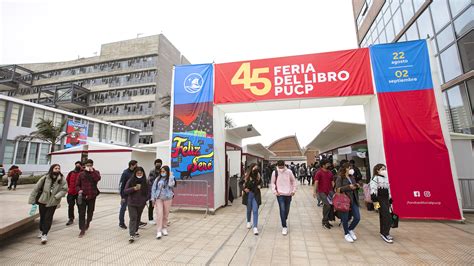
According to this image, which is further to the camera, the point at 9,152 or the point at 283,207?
the point at 9,152

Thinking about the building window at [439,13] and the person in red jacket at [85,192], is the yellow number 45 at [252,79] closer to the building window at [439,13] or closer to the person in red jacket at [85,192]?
the person in red jacket at [85,192]

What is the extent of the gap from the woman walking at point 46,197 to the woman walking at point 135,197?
138cm

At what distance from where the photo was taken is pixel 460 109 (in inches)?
431

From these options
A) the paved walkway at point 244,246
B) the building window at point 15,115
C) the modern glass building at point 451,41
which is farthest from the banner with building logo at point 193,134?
the building window at point 15,115

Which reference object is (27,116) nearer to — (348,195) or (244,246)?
(244,246)

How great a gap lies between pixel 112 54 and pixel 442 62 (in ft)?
144

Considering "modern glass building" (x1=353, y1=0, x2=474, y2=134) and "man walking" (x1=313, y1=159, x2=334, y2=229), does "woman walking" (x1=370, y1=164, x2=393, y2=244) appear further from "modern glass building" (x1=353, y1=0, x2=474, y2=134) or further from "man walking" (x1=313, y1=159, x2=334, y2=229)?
"modern glass building" (x1=353, y1=0, x2=474, y2=134)

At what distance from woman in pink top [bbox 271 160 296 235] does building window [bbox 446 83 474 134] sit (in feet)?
36.6

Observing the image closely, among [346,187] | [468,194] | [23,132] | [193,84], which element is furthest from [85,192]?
[23,132]

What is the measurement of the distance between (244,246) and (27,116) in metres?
26.5

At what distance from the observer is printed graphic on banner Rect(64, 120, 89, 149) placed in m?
23.2

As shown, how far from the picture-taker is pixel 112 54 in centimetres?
3834

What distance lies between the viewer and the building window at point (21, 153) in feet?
65.4

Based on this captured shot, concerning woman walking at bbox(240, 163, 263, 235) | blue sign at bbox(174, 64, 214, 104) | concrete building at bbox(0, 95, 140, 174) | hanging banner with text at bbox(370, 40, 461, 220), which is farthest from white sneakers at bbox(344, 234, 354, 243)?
concrete building at bbox(0, 95, 140, 174)
